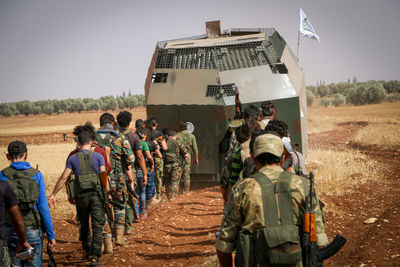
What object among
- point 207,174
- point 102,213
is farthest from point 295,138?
point 102,213

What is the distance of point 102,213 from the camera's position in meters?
5.83

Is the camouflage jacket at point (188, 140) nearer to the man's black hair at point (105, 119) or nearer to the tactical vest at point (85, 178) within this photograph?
the man's black hair at point (105, 119)

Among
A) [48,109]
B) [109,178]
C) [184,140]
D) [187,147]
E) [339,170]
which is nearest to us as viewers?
[109,178]

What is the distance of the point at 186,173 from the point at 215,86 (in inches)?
76.5

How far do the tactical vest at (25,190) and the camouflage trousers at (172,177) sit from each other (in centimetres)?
514

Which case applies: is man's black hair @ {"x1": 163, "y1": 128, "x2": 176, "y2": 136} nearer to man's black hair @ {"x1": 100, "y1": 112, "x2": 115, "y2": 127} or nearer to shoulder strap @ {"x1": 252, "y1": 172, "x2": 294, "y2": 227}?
man's black hair @ {"x1": 100, "y1": 112, "x2": 115, "y2": 127}

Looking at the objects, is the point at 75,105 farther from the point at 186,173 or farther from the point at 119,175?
the point at 119,175

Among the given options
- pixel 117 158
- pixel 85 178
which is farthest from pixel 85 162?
pixel 117 158

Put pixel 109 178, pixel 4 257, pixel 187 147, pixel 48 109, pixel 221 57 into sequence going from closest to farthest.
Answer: pixel 4 257 → pixel 109 178 → pixel 187 147 → pixel 221 57 → pixel 48 109

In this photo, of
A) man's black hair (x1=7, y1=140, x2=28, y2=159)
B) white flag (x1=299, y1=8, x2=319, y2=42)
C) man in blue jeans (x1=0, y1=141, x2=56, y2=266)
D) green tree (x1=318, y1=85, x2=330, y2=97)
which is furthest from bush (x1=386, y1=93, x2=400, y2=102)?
man's black hair (x1=7, y1=140, x2=28, y2=159)

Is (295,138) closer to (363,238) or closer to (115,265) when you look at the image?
(363,238)

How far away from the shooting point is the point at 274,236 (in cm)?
289

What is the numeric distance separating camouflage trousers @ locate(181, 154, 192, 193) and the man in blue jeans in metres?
5.33

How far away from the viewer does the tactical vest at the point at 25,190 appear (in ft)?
13.9
